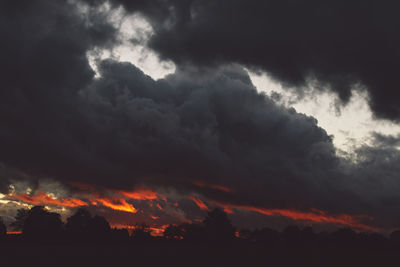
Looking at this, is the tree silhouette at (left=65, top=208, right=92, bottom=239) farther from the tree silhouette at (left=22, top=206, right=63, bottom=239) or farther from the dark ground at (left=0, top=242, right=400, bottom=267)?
the dark ground at (left=0, top=242, right=400, bottom=267)

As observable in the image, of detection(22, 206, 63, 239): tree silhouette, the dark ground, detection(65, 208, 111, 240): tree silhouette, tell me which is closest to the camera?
the dark ground

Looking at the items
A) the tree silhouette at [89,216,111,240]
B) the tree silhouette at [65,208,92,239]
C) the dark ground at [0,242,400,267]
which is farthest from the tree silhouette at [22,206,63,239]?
the dark ground at [0,242,400,267]

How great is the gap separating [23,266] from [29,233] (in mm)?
128594

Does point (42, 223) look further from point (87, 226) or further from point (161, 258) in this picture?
point (161, 258)

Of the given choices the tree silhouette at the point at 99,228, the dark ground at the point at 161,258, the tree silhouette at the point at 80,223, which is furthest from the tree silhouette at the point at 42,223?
the dark ground at the point at 161,258

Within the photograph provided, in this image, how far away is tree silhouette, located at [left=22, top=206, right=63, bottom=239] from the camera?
526 feet

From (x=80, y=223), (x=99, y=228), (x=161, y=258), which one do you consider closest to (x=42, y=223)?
(x=80, y=223)

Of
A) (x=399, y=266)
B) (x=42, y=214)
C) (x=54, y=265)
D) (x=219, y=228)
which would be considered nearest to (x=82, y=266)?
(x=54, y=265)

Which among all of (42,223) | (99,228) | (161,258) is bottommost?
(161,258)

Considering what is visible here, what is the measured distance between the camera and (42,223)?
169 metres

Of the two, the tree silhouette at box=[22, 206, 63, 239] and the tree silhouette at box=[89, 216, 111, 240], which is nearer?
the tree silhouette at box=[22, 206, 63, 239]

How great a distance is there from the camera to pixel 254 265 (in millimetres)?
55438

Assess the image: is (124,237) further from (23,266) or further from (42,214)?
(23,266)

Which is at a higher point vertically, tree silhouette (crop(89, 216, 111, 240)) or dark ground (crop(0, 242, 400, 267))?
tree silhouette (crop(89, 216, 111, 240))
